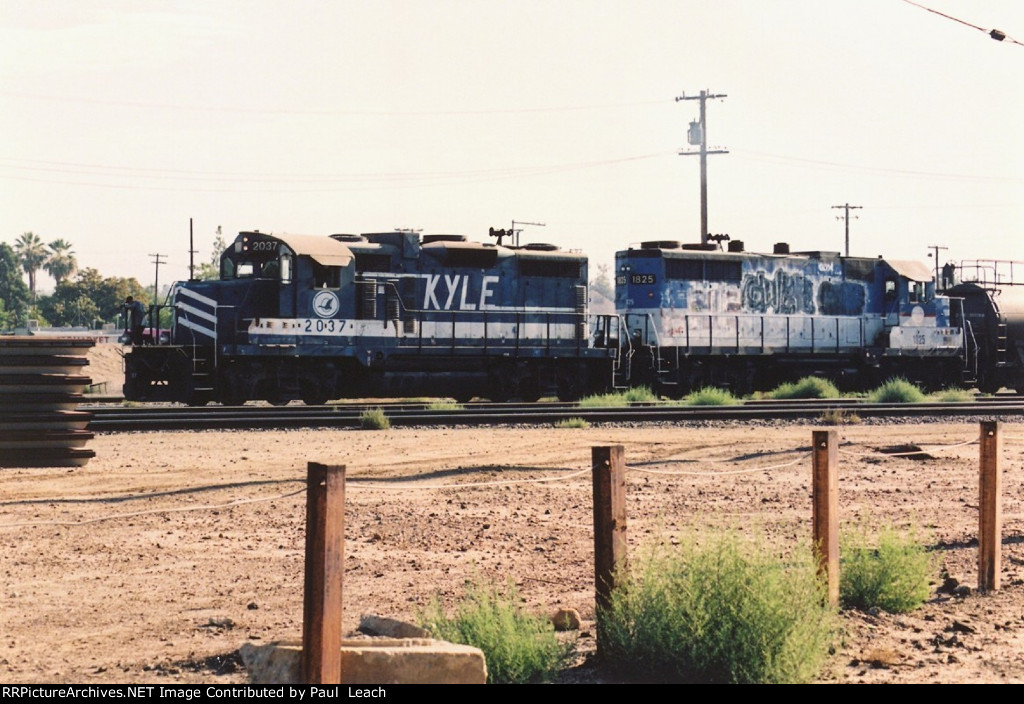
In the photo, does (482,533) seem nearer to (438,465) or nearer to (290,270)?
(438,465)

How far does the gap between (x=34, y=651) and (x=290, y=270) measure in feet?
58.0

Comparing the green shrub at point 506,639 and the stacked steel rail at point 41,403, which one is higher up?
the stacked steel rail at point 41,403

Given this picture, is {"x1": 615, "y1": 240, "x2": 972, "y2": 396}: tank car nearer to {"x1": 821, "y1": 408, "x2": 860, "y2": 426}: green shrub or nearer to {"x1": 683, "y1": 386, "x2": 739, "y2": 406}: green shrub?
{"x1": 683, "y1": 386, "x2": 739, "y2": 406}: green shrub

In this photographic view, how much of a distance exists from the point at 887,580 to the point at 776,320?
23.0 metres

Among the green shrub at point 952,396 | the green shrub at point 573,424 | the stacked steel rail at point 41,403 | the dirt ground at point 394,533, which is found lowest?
the dirt ground at point 394,533

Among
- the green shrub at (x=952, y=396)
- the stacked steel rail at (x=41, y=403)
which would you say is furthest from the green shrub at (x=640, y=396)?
the stacked steel rail at (x=41, y=403)

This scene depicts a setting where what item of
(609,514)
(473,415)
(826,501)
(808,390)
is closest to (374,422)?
(473,415)

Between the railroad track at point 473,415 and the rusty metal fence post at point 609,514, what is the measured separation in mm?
13308

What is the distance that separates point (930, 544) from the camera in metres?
10.7

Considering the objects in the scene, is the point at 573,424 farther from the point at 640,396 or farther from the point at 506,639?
the point at 506,639

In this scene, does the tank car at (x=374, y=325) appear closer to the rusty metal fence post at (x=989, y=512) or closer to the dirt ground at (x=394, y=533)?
the dirt ground at (x=394, y=533)

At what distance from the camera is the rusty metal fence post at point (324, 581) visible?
577 cm

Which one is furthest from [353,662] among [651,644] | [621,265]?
[621,265]

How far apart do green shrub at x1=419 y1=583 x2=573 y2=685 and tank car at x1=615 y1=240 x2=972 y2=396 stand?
2182 centimetres
